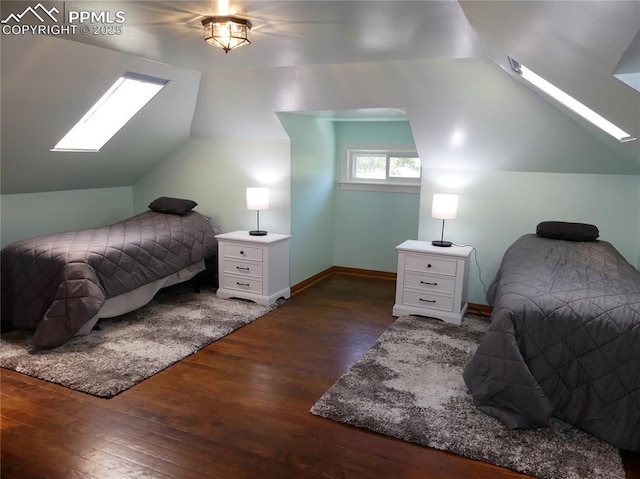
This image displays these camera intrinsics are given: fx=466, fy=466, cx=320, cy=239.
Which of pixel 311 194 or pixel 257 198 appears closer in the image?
pixel 257 198

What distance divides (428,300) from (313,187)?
172 cm

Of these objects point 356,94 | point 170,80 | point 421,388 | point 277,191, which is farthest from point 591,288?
point 170,80

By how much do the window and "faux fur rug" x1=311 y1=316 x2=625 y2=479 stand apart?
86.5 inches

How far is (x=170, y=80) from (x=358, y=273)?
283cm

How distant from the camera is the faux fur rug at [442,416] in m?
2.10

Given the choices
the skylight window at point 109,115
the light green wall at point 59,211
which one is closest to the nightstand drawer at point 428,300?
the skylight window at point 109,115

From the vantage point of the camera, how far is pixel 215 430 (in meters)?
2.32

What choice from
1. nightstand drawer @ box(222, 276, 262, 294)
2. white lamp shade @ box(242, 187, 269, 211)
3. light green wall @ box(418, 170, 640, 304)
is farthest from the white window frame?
nightstand drawer @ box(222, 276, 262, 294)

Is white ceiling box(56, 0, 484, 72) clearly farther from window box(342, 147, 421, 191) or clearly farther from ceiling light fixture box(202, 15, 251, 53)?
window box(342, 147, 421, 191)

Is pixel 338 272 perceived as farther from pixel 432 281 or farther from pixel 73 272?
pixel 73 272

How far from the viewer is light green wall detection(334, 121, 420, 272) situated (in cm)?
502

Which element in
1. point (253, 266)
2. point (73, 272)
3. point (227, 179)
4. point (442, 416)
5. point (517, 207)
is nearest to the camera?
point (442, 416)

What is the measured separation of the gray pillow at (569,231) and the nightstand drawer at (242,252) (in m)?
2.33

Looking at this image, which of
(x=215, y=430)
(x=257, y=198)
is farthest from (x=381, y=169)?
(x=215, y=430)
